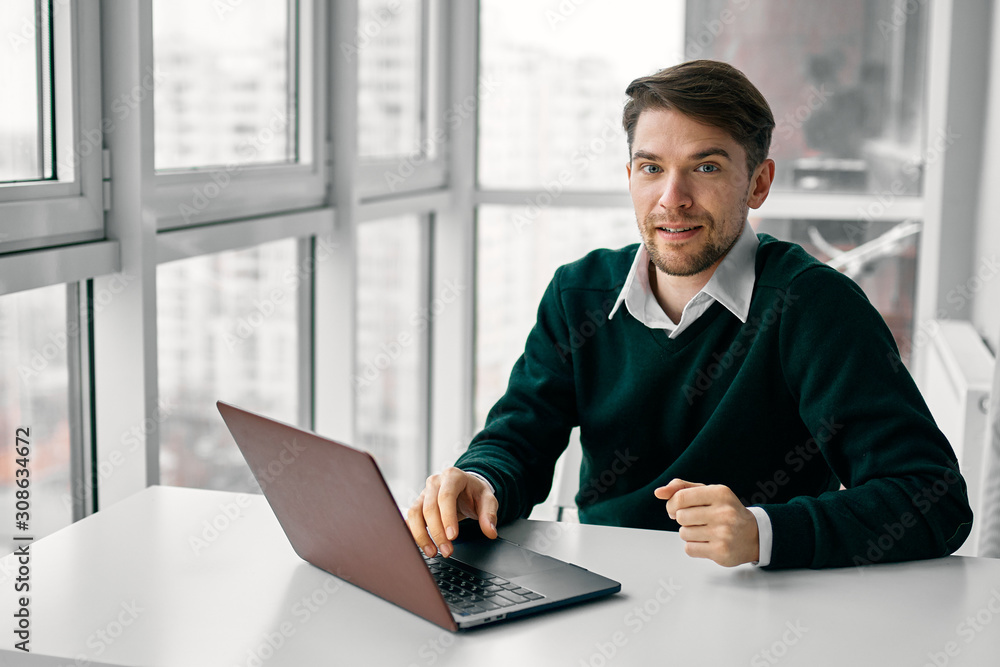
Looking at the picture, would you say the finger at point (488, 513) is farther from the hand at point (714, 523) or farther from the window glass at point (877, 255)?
the window glass at point (877, 255)

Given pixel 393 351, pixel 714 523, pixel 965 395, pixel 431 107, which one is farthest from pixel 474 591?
pixel 431 107

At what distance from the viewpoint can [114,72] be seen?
165 centimetres

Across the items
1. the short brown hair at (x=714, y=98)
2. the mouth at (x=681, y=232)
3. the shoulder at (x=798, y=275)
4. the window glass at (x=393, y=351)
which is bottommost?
the window glass at (x=393, y=351)

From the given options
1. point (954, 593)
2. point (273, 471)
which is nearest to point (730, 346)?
point (954, 593)

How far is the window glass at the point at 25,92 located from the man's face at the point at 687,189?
95 cm

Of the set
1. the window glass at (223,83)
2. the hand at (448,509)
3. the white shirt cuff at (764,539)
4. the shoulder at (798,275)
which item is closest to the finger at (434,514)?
the hand at (448,509)

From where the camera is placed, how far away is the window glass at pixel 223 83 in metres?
1.89

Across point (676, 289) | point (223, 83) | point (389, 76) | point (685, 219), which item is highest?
point (389, 76)

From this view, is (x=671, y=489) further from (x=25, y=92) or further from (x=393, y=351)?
(x=393, y=351)

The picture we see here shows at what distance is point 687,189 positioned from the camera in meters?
1.53

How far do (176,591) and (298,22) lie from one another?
5.51ft

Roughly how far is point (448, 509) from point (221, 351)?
1.08 m

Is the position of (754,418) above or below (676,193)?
below

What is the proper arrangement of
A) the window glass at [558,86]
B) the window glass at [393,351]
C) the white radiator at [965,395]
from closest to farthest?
1. the white radiator at [965,395]
2. the window glass at [393,351]
3. the window glass at [558,86]
